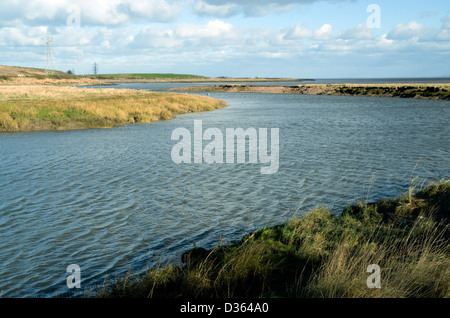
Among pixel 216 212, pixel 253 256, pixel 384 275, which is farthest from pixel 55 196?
pixel 384 275

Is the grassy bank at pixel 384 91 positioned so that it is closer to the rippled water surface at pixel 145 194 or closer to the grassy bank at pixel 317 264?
the rippled water surface at pixel 145 194

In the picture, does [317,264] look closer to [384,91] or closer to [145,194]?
[145,194]

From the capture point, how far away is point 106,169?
18.4 m

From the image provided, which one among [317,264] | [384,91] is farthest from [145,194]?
[384,91]

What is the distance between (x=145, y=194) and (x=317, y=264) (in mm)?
8065

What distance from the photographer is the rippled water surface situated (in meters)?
9.26

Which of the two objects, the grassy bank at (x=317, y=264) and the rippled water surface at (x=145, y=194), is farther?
the rippled water surface at (x=145, y=194)

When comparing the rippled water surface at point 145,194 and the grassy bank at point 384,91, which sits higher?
the grassy bank at point 384,91

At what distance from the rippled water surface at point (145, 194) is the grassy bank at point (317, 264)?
147 cm

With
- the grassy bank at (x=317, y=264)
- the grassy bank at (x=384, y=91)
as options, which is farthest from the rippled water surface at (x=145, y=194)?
the grassy bank at (x=384, y=91)

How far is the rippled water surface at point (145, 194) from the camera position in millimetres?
9258
